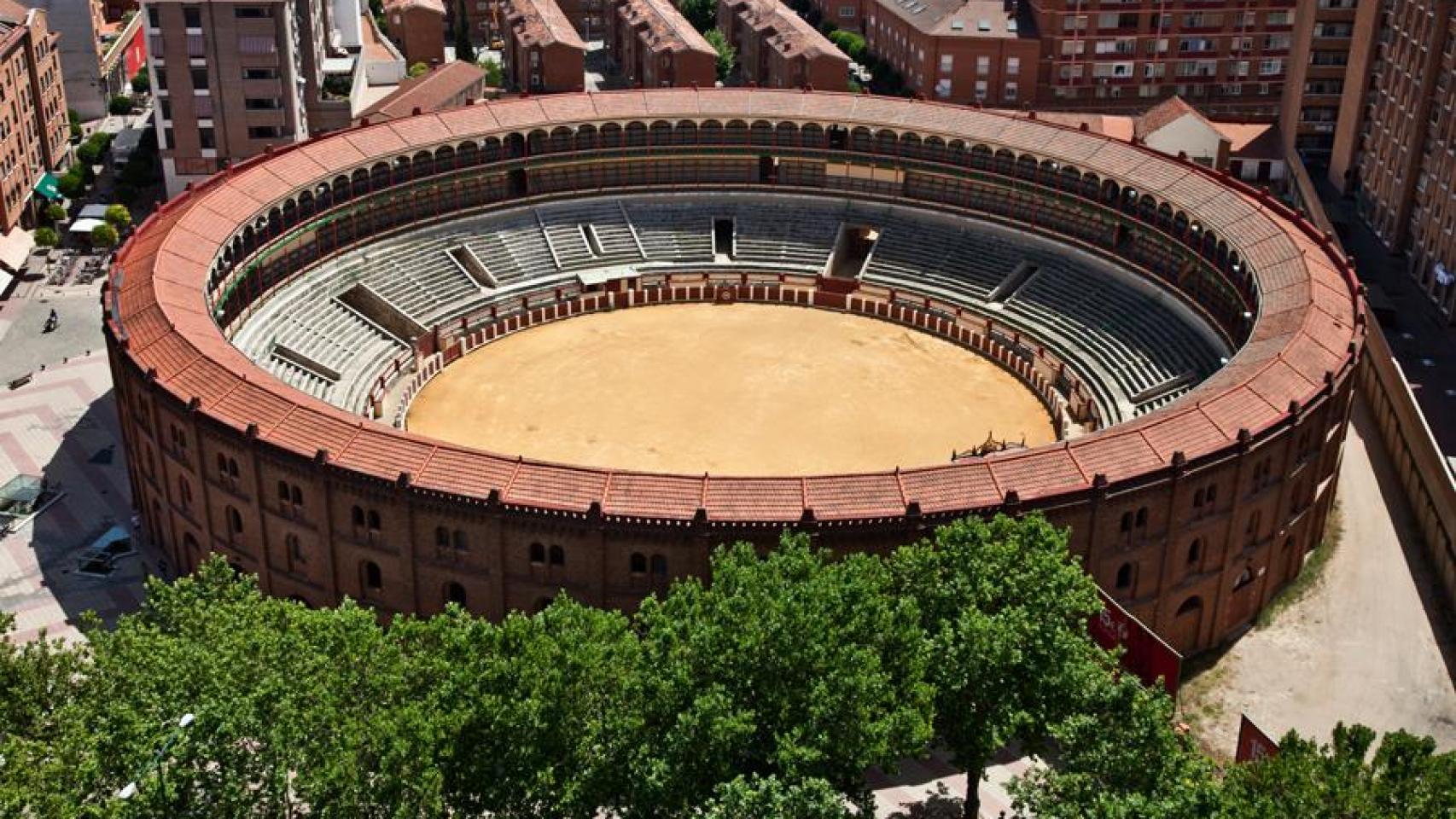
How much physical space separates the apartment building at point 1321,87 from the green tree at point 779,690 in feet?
316

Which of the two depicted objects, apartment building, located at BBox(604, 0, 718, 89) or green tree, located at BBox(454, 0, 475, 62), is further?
green tree, located at BBox(454, 0, 475, 62)

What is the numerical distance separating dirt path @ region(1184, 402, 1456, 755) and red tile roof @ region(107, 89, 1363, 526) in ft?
40.8

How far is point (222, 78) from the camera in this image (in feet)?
432

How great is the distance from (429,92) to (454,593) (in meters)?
81.2

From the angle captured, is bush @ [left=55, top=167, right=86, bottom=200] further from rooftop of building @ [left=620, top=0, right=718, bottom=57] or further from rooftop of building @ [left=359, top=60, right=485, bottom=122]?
rooftop of building @ [left=620, top=0, right=718, bottom=57]

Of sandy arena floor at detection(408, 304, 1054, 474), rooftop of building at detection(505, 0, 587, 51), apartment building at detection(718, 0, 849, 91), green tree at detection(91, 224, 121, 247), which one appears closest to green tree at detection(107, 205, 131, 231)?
green tree at detection(91, 224, 121, 247)

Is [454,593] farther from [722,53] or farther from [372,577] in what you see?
[722,53]

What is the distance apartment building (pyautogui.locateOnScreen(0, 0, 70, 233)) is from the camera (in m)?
130

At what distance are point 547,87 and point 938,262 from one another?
55.3 m

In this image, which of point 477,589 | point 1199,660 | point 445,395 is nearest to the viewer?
point 477,589

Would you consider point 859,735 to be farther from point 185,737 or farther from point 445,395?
point 445,395

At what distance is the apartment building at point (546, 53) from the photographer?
157 meters

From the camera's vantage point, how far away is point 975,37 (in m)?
160

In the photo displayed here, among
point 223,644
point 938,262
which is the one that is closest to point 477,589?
point 223,644
